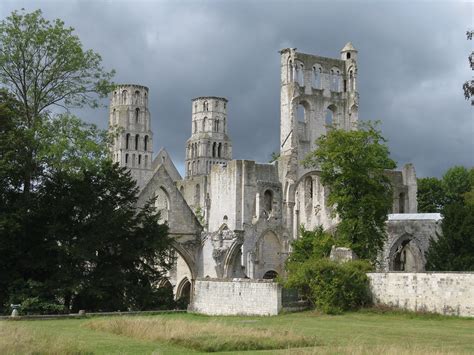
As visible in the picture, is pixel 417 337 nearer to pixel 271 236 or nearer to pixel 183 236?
pixel 183 236

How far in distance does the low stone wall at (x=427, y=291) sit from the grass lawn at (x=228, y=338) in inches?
110

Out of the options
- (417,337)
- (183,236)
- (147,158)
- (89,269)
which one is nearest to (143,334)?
(417,337)

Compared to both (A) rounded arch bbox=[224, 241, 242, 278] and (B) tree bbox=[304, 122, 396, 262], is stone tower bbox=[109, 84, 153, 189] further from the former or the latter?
(B) tree bbox=[304, 122, 396, 262]

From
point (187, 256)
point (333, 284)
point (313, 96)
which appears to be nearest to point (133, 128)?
point (313, 96)

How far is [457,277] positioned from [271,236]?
22996 millimetres

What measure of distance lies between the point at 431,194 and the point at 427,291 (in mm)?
48441

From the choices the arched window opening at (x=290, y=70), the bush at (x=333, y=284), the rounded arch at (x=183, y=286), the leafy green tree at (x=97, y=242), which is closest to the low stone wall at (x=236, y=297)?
the bush at (x=333, y=284)

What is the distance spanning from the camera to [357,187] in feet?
123

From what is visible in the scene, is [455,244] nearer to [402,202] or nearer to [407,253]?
[407,253]

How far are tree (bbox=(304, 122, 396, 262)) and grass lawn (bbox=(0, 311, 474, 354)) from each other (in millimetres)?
14320

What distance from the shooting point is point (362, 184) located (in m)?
37.5

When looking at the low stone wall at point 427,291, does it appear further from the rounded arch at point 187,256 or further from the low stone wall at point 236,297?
the rounded arch at point 187,256

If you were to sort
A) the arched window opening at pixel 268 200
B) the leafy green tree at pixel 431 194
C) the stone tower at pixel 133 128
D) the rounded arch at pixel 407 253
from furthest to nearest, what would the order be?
the stone tower at pixel 133 128 < the leafy green tree at pixel 431 194 < the arched window opening at pixel 268 200 < the rounded arch at pixel 407 253

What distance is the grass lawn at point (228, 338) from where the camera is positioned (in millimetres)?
14016
